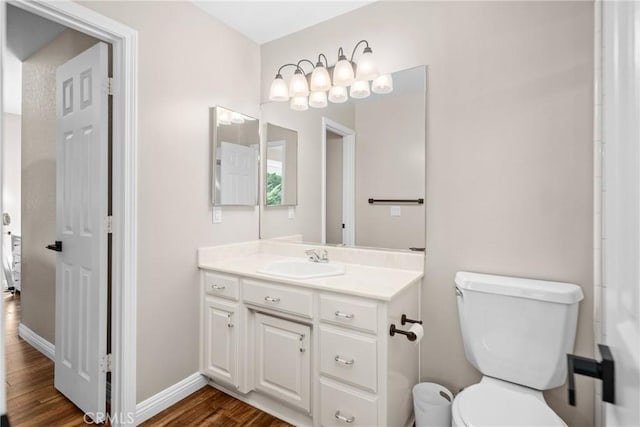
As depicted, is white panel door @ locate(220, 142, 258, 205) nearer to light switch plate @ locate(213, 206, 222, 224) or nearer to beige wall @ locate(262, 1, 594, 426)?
light switch plate @ locate(213, 206, 222, 224)

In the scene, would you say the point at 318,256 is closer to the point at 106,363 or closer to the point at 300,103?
the point at 300,103

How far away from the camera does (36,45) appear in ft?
8.13

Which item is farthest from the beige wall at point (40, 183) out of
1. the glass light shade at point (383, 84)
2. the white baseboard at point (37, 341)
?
the glass light shade at point (383, 84)

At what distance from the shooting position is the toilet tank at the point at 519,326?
4.43ft

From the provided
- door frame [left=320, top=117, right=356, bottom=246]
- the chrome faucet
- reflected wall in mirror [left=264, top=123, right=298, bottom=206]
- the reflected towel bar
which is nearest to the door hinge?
the chrome faucet

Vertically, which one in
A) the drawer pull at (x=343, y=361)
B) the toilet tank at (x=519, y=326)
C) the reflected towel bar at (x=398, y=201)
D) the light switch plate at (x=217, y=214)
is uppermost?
the reflected towel bar at (x=398, y=201)

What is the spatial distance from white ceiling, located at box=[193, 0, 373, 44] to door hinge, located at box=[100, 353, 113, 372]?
7.11 feet

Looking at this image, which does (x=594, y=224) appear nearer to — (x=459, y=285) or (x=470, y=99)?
(x=459, y=285)

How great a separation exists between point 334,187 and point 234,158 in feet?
2.49

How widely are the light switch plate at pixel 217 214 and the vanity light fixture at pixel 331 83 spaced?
87 centimetres

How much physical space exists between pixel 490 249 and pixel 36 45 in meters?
3.56

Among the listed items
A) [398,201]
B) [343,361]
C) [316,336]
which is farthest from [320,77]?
[343,361]

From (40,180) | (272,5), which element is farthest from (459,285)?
(40,180)

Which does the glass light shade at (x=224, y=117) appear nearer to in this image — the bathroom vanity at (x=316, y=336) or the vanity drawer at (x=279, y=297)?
the bathroom vanity at (x=316, y=336)
